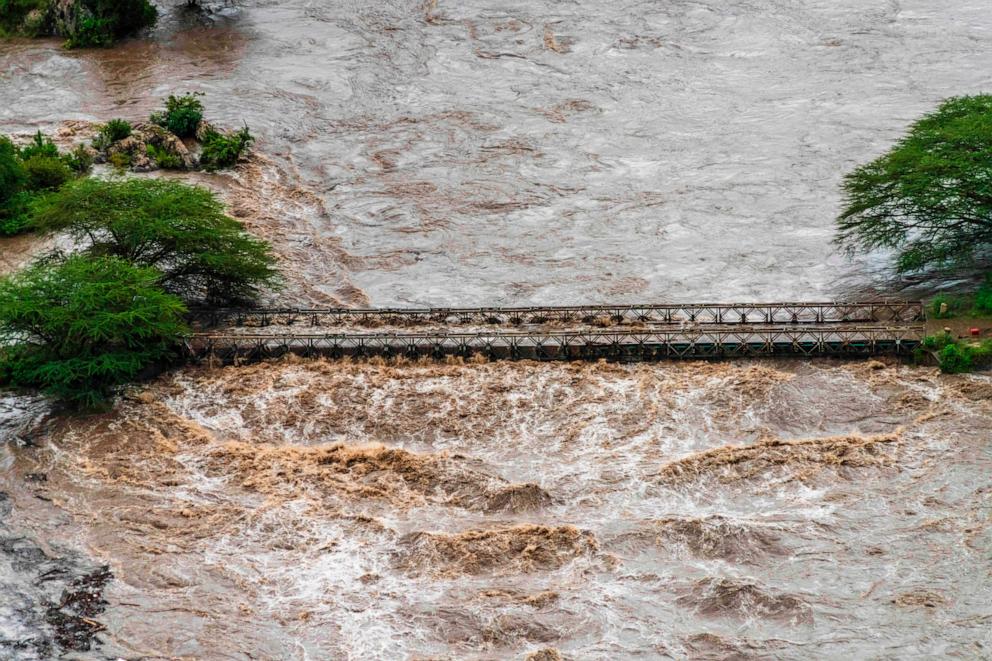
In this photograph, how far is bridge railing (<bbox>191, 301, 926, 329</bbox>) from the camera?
40188mm

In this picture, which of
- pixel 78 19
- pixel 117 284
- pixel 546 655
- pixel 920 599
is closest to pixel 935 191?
pixel 920 599

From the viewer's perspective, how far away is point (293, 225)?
49750mm

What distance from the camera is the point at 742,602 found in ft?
92.7

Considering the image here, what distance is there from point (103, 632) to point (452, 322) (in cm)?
1659

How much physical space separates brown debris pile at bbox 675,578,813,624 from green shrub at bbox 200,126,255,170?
32860 mm

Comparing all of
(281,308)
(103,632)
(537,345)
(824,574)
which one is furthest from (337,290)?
(824,574)

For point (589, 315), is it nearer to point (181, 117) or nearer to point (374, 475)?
point (374, 475)

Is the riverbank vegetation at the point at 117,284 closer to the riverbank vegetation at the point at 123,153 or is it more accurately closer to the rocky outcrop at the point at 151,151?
the riverbank vegetation at the point at 123,153

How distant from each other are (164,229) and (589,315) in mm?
14023

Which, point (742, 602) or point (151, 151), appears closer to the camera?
point (742, 602)

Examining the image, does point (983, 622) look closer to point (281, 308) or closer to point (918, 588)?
point (918, 588)

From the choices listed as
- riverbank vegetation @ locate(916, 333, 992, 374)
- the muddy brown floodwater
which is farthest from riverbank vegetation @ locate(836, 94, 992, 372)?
the muddy brown floodwater

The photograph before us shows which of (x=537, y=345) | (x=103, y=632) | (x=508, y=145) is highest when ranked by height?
(x=508, y=145)

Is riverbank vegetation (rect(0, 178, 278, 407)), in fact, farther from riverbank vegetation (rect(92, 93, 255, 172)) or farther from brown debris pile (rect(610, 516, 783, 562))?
brown debris pile (rect(610, 516, 783, 562))
